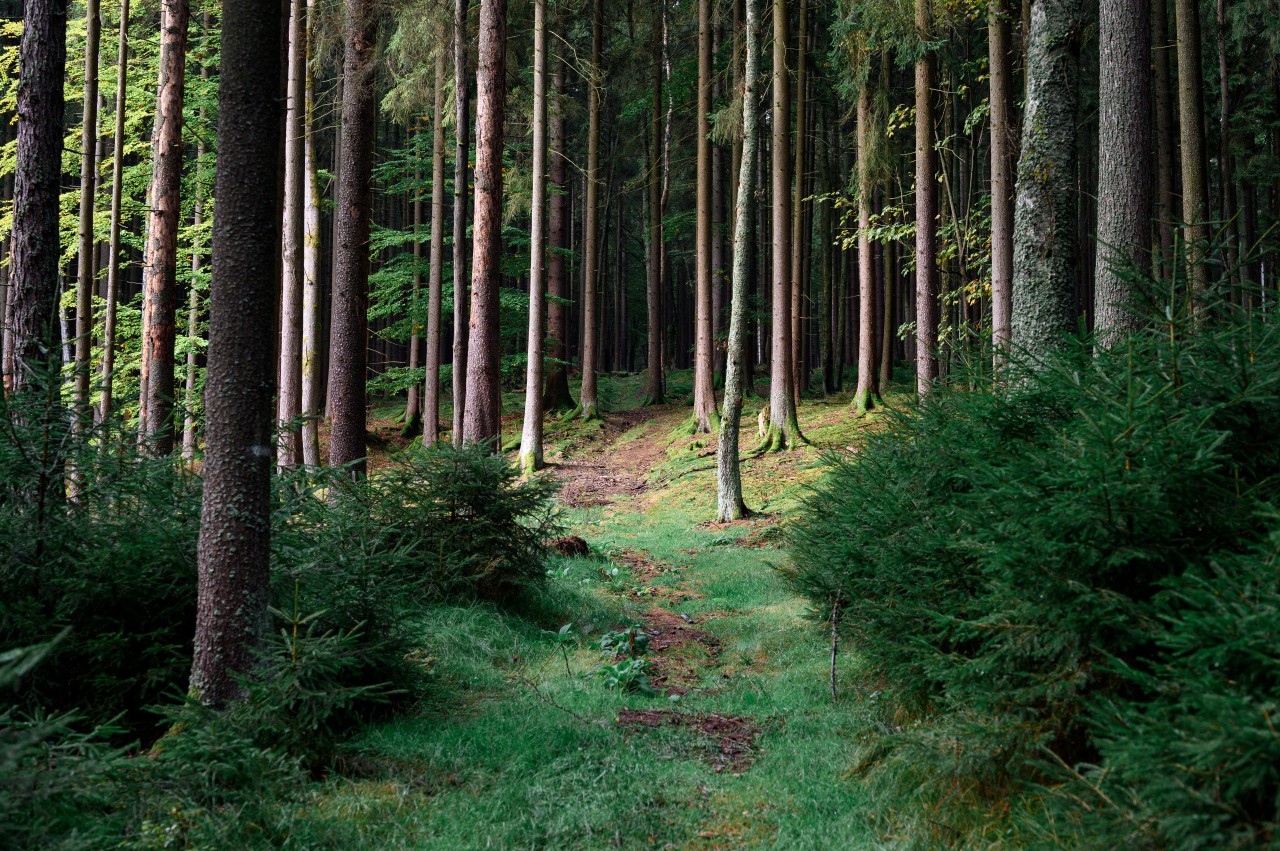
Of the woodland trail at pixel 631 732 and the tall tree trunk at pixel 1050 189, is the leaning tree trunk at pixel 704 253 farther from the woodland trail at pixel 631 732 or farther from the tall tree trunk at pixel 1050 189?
the tall tree trunk at pixel 1050 189

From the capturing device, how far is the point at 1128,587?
10.4 ft

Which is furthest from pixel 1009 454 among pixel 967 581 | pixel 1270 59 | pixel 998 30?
pixel 1270 59

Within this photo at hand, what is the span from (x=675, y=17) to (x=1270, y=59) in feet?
58.9

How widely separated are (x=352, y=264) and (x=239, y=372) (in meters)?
6.17

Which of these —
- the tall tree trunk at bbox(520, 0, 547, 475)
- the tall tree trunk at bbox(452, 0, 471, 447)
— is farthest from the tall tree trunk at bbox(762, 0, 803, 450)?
the tall tree trunk at bbox(452, 0, 471, 447)

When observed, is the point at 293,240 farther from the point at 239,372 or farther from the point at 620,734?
the point at 620,734

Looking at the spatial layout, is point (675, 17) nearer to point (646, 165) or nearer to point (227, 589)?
point (646, 165)

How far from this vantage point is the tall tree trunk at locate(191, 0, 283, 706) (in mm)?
4371

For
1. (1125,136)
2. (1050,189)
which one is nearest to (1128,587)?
(1050,189)

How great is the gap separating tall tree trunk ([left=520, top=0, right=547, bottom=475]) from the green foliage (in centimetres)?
1321

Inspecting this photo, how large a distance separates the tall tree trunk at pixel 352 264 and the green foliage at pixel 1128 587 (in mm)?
7572

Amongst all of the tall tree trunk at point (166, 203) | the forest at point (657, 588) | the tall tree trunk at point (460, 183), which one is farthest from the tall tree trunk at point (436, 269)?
the forest at point (657, 588)

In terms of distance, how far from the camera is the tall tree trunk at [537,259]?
16.3 m

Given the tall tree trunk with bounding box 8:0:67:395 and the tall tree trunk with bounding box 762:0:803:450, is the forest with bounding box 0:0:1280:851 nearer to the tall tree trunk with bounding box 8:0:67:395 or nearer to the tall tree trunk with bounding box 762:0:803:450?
the tall tree trunk with bounding box 8:0:67:395
